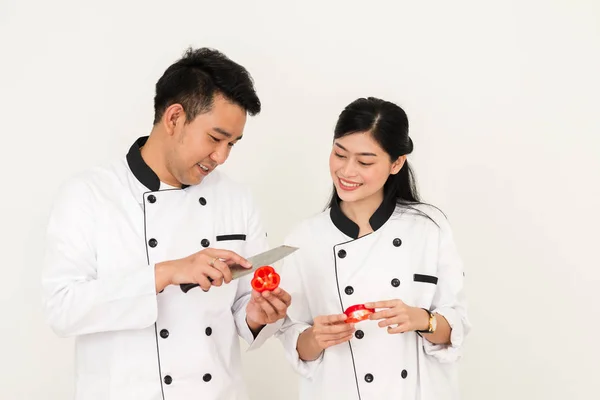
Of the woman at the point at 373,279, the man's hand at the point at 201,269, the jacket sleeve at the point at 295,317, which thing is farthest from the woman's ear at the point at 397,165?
the man's hand at the point at 201,269

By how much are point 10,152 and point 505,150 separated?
1704 millimetres

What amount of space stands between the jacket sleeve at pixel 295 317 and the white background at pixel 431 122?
28.2 inches

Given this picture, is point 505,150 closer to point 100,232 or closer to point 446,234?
point 446,234

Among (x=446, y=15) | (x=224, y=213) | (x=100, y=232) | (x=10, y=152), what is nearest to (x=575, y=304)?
(x=446, y=15)

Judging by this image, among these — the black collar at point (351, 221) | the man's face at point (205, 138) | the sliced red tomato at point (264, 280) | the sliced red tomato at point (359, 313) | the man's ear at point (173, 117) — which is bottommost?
the sliced red tomato at point (359, 313)

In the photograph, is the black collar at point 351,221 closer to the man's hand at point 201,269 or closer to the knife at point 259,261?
the knife at point 259,261

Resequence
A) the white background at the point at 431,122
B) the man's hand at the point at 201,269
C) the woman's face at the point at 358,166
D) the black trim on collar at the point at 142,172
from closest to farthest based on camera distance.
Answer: the man's hand at the point at 201,269 → the black trim on collar at the point at 142,172 → the woman's face at the point at 358,166 → the white background at the point at 431,122

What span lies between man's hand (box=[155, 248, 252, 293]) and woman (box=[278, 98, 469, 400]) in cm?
36

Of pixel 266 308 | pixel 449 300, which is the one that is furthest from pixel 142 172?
pixel 449 300

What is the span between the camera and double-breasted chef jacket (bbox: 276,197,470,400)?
5.88 feet

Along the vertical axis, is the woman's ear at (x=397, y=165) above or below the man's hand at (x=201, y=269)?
above

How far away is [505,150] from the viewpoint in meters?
2.55

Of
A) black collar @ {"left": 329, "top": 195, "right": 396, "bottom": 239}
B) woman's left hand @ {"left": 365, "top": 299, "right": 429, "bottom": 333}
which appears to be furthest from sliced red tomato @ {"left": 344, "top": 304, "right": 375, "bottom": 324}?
black collar @ {"left": 329, "top": 195, "right": 396, "bottom": 239}

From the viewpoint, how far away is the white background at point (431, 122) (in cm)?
249
